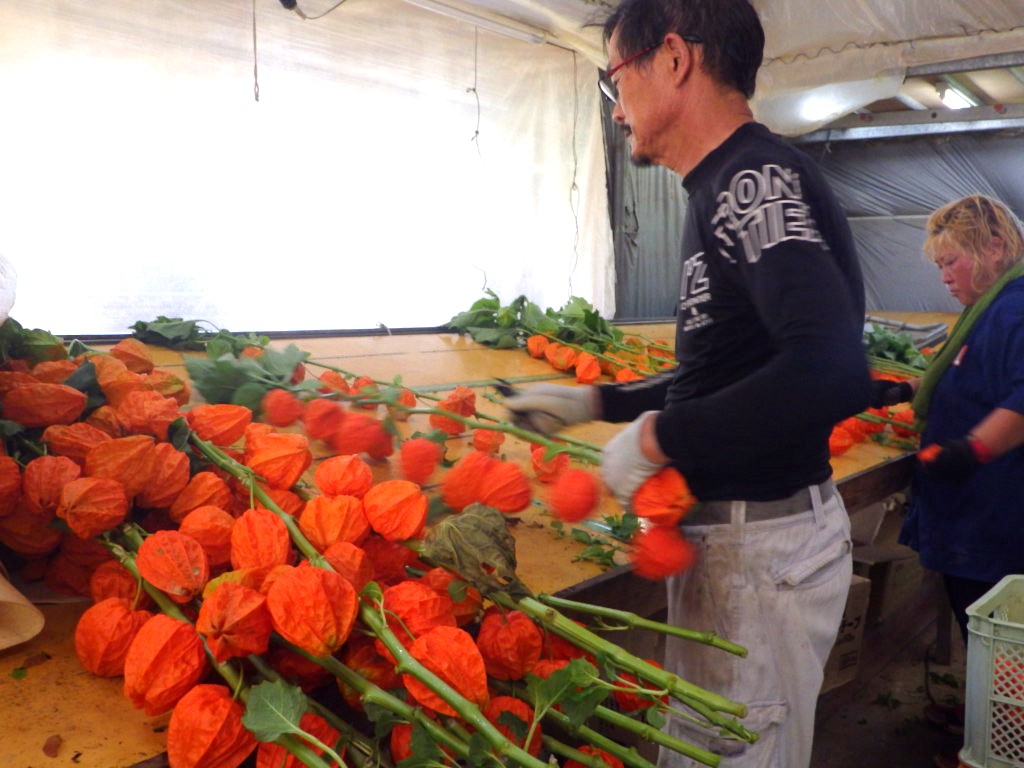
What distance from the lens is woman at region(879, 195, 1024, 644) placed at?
247 centimetres

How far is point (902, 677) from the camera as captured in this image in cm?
388

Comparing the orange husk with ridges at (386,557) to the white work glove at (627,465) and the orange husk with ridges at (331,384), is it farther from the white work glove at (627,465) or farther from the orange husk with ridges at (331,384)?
the orange husk with ridges at (331,384)

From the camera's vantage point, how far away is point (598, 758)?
0.91 metres

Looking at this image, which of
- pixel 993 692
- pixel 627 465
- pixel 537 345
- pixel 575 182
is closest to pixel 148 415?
pixel 627 465

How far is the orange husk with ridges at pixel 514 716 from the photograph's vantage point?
2.97 feet

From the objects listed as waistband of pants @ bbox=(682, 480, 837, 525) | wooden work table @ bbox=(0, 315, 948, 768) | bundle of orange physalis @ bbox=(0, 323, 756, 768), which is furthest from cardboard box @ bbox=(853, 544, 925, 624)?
bundle of orange physalis @ bbox=(0, 323, 756, 768)

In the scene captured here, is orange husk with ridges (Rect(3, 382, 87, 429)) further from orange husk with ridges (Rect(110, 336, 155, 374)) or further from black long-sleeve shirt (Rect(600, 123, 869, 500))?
black long-sleeve shirt (Rect(600, 123, 869, 500))

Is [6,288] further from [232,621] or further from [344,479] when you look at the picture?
[232,621]

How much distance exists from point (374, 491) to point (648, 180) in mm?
5367

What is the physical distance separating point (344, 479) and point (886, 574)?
120 inches

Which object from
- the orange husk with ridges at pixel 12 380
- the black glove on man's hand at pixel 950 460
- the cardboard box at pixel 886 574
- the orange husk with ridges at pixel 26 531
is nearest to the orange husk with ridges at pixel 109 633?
the orange husk with ridges at pixel 26 531

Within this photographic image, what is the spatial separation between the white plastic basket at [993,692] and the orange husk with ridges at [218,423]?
5.83 ft

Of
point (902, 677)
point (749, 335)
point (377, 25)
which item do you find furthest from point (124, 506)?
point (902, 677)

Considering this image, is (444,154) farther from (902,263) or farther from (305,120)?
(902,263)
